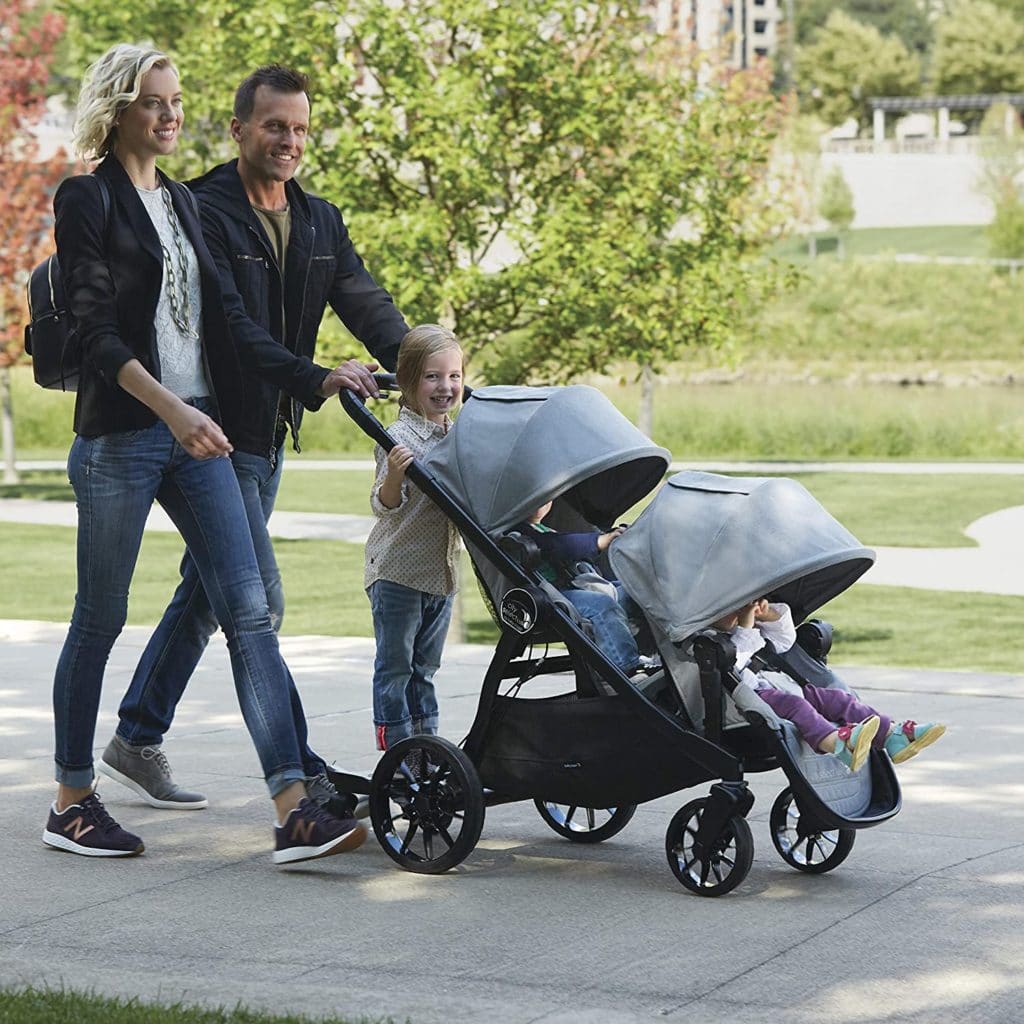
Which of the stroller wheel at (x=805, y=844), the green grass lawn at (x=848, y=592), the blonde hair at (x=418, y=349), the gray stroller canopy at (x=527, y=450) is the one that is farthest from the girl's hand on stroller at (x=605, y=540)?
the green grass lawn at (x=848, y=592)

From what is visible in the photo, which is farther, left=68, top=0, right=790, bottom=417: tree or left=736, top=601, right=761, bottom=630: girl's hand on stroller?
left=68, top=0, right=790, bottom=417: tree

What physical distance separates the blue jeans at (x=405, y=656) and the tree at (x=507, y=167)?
5.57 metres

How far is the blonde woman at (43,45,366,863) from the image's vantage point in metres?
5.34

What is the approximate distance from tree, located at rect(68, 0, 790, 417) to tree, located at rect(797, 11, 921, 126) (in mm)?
101003

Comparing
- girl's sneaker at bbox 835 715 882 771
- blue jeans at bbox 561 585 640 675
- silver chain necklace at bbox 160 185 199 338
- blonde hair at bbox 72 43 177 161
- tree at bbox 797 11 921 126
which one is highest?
tree at bbox 797 11 921 126

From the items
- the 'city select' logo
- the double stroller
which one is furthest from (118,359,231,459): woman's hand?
the 'city select' logo

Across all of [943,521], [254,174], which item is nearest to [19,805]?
[254,174]

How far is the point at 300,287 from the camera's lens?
5.93 metres

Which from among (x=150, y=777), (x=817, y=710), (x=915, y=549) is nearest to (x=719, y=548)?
(x=817, y=710)

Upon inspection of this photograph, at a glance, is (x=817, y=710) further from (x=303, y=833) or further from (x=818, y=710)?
Answer: (x=303, y=833)

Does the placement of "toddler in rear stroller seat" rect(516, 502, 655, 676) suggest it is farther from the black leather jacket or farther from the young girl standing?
the black leather jacket

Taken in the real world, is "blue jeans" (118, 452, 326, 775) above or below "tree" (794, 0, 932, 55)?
below

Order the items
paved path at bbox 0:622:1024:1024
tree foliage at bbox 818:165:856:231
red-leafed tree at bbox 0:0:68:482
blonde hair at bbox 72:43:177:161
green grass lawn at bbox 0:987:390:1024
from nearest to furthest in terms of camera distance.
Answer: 1. green grass lawn at bbox 0:987:390:1024
2. paved path at bbox 0:622:1024:1024
3. blonde hair at bbox 72:43:177:161
4. red-leafed tree at bbox 0:0:68:482
5. tree foliage at bbox 818:165:856:231

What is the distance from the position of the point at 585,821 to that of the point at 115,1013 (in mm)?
2126
